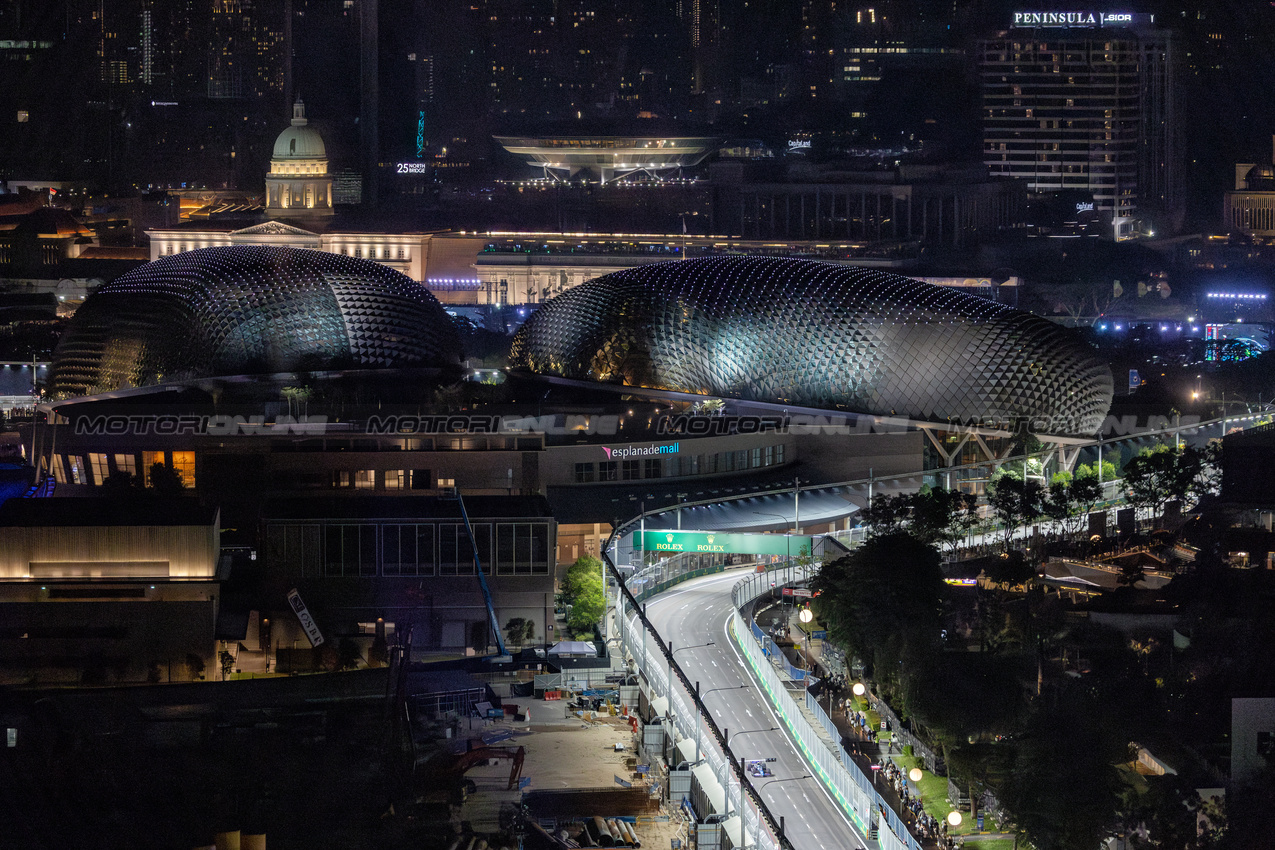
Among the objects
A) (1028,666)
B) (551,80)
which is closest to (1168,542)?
(1028,666)

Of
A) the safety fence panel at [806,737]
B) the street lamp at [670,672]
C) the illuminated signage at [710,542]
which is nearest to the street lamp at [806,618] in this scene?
the safety fence panel at [806,737]

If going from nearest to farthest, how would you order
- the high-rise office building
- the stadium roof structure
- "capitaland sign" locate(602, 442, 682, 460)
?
"capitaland sign" locate(602, 442, 682, 460) → the stadium roof structure → the high-rise office building

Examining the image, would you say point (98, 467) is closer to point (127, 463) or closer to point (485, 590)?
point (127, 463)

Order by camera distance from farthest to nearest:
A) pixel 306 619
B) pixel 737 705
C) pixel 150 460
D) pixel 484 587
Answer: pixel 150 460 → pixel 484 587 → pixel 306 619 → pixel 737 705

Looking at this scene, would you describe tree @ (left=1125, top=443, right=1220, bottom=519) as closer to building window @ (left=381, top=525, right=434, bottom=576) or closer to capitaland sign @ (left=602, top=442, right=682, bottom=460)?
capitaland sign @ (left=602, top=442, right=682, bottom=460)

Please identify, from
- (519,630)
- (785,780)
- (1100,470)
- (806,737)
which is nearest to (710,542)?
(519,630)

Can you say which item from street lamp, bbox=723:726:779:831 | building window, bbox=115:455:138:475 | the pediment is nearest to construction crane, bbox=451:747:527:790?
street lamp, bbox=723:726:779:831
